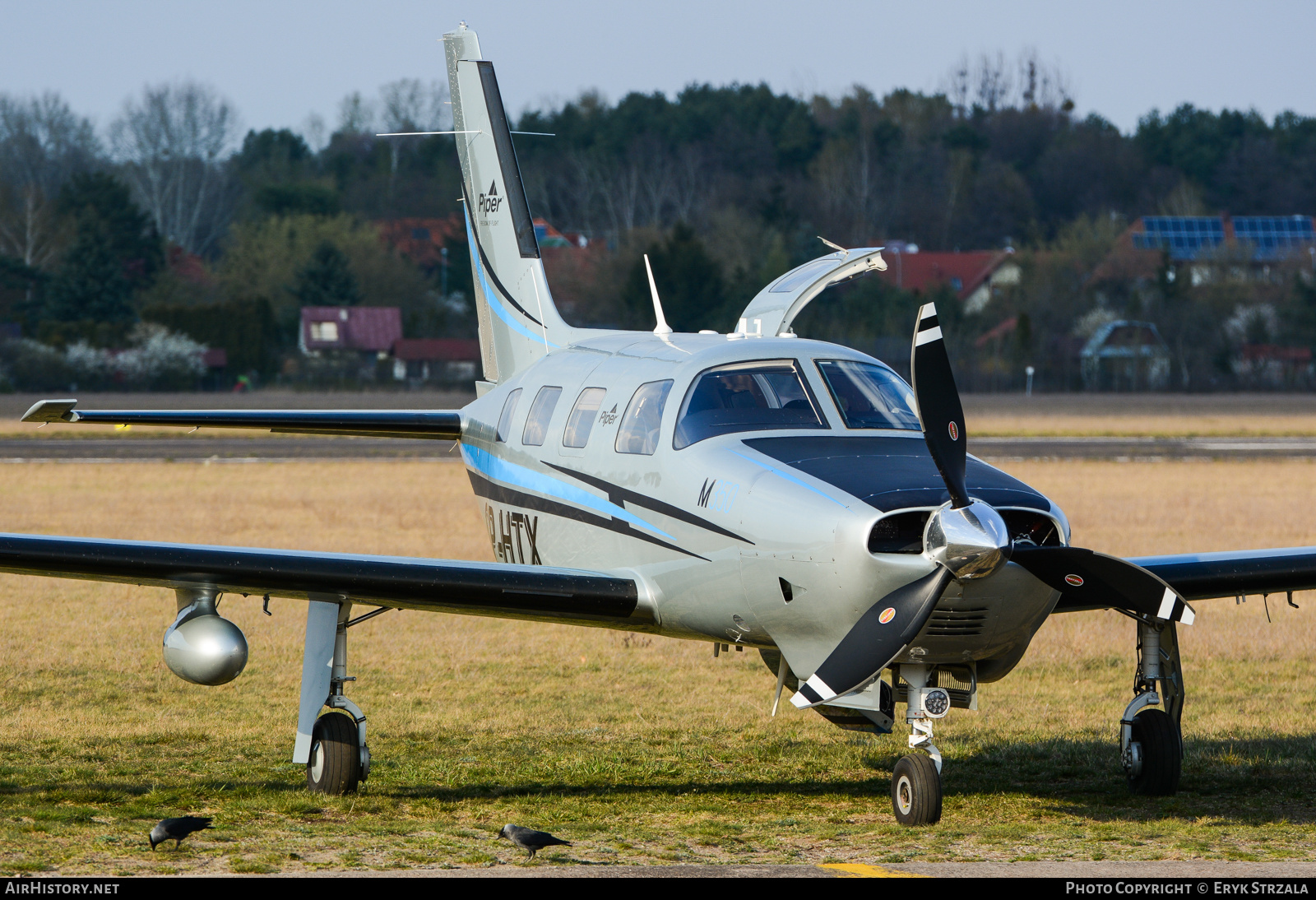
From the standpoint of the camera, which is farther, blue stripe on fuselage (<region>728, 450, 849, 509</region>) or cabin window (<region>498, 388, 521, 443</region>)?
cabin window (<region>498, 388, 521, 443</region>)

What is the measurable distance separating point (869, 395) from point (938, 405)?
159 centimetres

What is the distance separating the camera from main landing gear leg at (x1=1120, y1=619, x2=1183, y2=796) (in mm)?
8578

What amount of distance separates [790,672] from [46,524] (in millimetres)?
17917

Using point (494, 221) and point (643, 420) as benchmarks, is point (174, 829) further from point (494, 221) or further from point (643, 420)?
point (494, 221)

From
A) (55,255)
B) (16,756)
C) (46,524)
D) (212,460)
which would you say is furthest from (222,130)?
(16,756)

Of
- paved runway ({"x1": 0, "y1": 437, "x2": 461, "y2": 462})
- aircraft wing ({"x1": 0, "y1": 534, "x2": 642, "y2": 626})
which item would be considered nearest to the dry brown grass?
paved runway ({"x1": 0, "y1": 437, "x2": 461, "y2": 462})

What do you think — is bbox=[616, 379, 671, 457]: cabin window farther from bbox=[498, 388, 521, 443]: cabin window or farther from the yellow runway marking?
the yellow runway marking

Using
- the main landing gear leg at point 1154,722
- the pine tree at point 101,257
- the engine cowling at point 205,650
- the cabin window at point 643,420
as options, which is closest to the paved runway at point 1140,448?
the main landing gear leg at point 1154,722

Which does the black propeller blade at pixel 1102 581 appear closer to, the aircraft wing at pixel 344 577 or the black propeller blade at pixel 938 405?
the black propeller blade at pixel 938 405

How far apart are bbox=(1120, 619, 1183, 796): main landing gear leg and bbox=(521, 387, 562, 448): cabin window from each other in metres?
4.41

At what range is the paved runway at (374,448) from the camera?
123ft

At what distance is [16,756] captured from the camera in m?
9.39

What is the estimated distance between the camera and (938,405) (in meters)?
7.01

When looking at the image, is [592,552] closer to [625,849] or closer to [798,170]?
[625,849]
